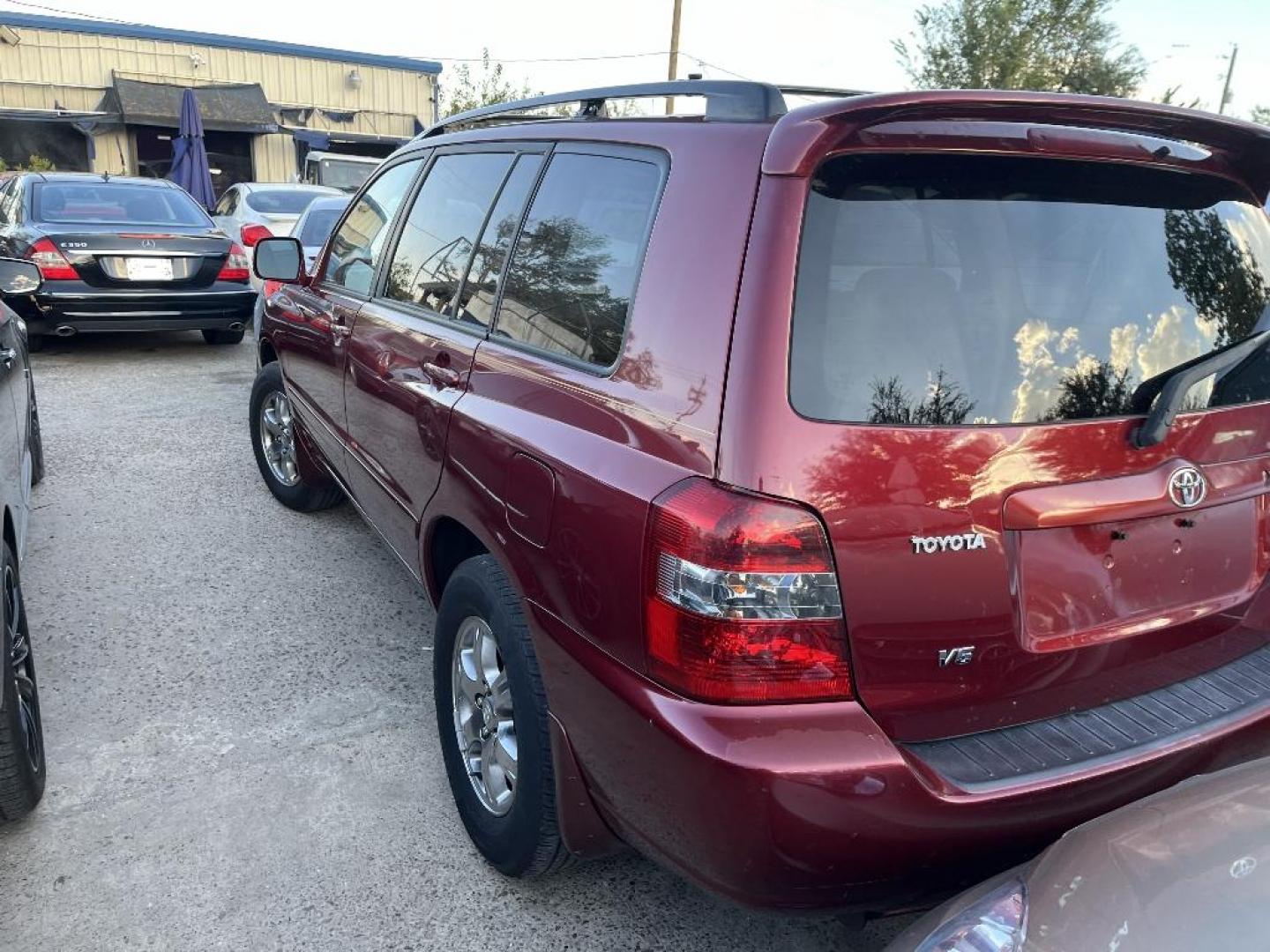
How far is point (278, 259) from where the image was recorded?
4.46m

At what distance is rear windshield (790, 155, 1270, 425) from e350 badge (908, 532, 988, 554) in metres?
0.21

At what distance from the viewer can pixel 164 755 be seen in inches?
120

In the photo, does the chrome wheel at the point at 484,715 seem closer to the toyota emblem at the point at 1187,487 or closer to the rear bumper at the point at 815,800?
the rear bumper at the point at 815,800

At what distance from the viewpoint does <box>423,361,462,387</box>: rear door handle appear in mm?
2684

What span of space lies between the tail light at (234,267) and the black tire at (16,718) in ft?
21.1

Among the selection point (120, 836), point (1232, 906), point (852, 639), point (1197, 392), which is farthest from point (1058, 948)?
point (120, 836)

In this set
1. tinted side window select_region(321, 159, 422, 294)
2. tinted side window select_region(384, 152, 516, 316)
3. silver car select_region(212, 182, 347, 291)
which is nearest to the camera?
tinted side window select_region(384, 152, 516, 316)

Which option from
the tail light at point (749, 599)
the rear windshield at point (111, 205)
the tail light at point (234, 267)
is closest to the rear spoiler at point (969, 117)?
the tail light at point (749, 599)

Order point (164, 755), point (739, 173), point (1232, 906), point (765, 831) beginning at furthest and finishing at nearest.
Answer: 1. point (164, 755)
2. point (739, 173)
3. point (765, 831)
4. point (1232, 906)

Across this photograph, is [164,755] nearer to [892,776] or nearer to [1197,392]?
[892,776]

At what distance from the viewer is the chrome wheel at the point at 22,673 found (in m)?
Result: 2.59

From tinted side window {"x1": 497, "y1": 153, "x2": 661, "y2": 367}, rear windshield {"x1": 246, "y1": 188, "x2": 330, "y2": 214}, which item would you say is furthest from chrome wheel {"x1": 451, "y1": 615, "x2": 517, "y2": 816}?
rear windshield {"x1": 246, "y1": 188, "x2": 330, "y2": 214}

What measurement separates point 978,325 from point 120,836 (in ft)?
8.32

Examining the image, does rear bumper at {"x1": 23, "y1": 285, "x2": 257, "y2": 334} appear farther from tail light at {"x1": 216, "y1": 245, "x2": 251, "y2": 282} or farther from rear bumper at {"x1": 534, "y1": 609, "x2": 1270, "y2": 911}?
rear bumper at {"x1": 534, "y1": 609, "x2": 1270, "y2": 911}
